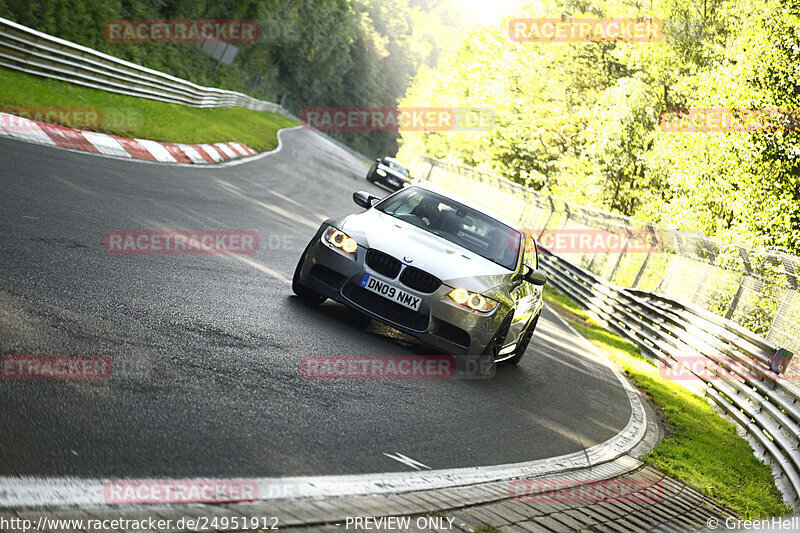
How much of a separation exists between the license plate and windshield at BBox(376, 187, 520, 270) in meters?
1.33

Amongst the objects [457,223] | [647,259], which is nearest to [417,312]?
[457,223]

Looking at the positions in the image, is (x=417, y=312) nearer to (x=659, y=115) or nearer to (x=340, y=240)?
(x=340, y=240)

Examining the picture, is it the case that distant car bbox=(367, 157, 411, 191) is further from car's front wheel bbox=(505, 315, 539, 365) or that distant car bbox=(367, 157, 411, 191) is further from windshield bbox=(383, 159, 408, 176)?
car's front wheel bbox=(505, 315, 539, 365)

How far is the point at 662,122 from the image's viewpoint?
28.4m

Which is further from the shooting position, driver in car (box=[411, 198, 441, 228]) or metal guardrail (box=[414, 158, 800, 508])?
metal guardrail (box=[414, 158, 800, 508])

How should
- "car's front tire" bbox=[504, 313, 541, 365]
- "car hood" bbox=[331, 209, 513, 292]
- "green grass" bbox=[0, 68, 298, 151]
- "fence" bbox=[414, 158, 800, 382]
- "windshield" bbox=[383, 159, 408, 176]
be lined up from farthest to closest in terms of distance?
"windshield" bbox=[383, 159, 408, 176] → "green grass" bbox=[0, 68, 298, 151] → "fence" bbox=[414, 158, 800, 382] → "car's front tire" bbox=[504, 313, 541, 365] → "car hood" bbox=[331, 209, 513, 292]

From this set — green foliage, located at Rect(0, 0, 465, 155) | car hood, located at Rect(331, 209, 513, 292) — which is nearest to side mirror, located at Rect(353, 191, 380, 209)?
car hood, located at Rect(331, 209, 513, 292)

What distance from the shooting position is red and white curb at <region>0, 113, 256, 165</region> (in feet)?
39.8

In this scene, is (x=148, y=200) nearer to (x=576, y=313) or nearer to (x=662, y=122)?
(x=576, y=313)

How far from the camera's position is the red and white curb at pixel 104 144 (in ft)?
39.8

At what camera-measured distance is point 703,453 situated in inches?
334

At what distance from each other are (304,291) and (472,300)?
178 cm

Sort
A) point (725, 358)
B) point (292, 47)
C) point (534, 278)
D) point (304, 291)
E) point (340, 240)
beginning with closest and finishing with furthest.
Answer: point (340, 240) < point (304, 291) < point (534, 278) < point (725, 358) < point (292, 47)

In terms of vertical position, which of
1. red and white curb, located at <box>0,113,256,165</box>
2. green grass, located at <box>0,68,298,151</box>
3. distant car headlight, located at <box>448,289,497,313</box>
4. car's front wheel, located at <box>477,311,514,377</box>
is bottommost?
red and white curb, located at <box>0,113,256,165</box>
